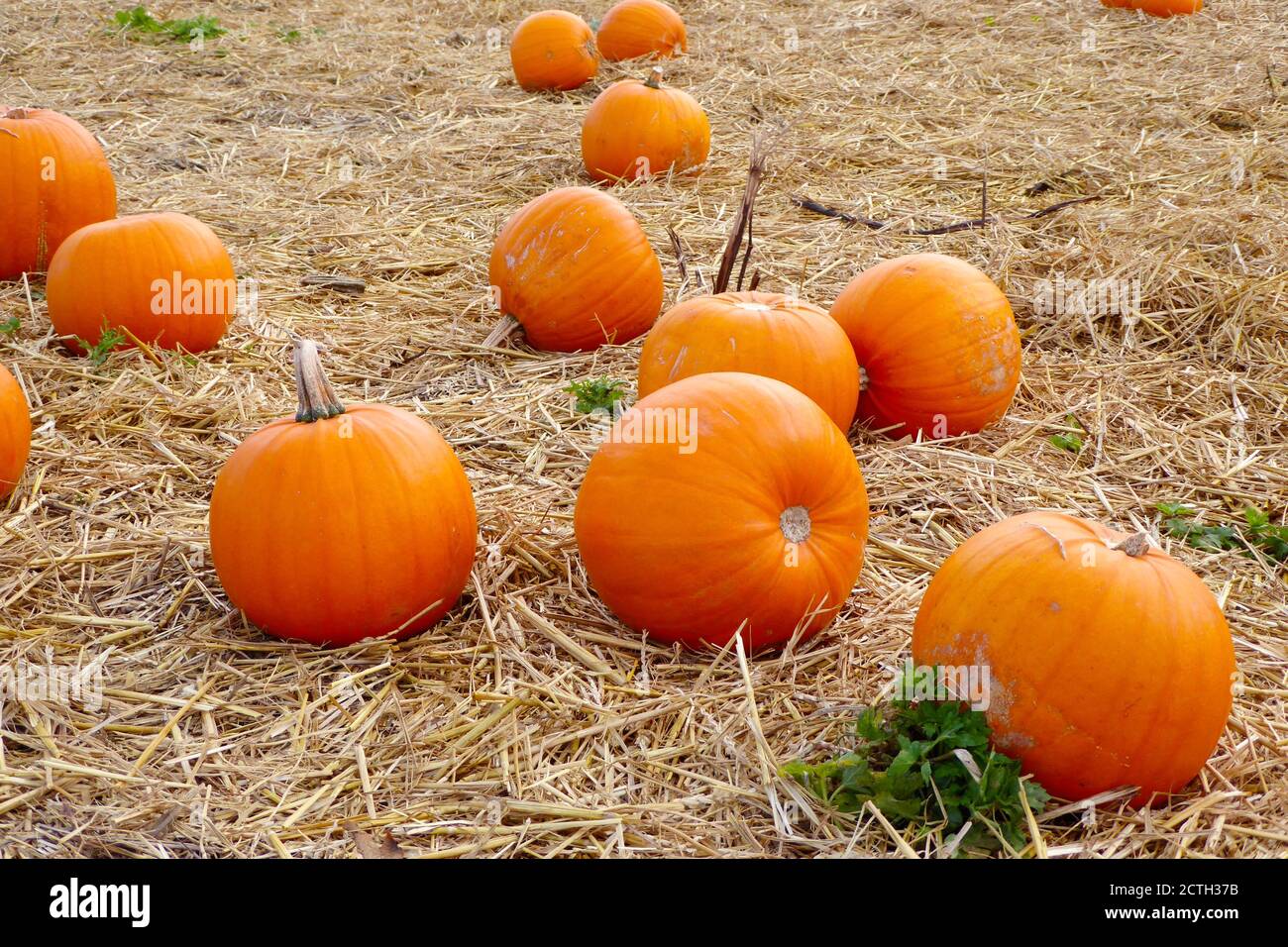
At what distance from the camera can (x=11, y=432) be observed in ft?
11.6

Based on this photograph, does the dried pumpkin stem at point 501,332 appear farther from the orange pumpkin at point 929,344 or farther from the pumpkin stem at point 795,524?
the pumpkin stem at point 795,524

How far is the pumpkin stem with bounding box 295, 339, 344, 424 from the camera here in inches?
117

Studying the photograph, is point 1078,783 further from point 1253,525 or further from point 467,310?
point 467,310

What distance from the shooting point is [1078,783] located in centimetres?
238

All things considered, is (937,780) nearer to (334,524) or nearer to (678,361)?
(334,524)

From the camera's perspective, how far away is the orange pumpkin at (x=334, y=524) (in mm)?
2855

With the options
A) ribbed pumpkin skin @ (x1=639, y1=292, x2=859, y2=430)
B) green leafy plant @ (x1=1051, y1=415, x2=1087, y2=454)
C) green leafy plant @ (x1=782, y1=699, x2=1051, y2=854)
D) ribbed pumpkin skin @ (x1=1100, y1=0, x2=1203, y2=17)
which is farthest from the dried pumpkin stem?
ribbed pumpkin skin @ (x1=1100, y1=0, x2=1203, y2=17)

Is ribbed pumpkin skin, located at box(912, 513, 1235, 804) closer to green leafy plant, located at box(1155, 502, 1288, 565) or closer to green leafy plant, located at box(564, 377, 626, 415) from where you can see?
green leafy plant, located at box(1155, 502, 1288, 565)

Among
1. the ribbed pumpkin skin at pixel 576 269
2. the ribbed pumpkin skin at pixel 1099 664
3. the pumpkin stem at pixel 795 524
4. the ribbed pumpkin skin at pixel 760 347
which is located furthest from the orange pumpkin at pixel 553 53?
the ribbed pumpkin skin at pixel 1099 664

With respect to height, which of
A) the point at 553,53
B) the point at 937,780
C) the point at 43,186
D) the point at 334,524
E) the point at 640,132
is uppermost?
the point at 553,53

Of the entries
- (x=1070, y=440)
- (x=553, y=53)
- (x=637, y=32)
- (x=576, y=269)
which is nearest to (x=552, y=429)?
(x=576, y=269)

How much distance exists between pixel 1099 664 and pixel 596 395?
7.55 ft

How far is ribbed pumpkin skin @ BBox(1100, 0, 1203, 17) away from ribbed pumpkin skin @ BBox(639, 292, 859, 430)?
8.06 metres

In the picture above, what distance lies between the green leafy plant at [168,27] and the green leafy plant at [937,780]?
31.8ft
